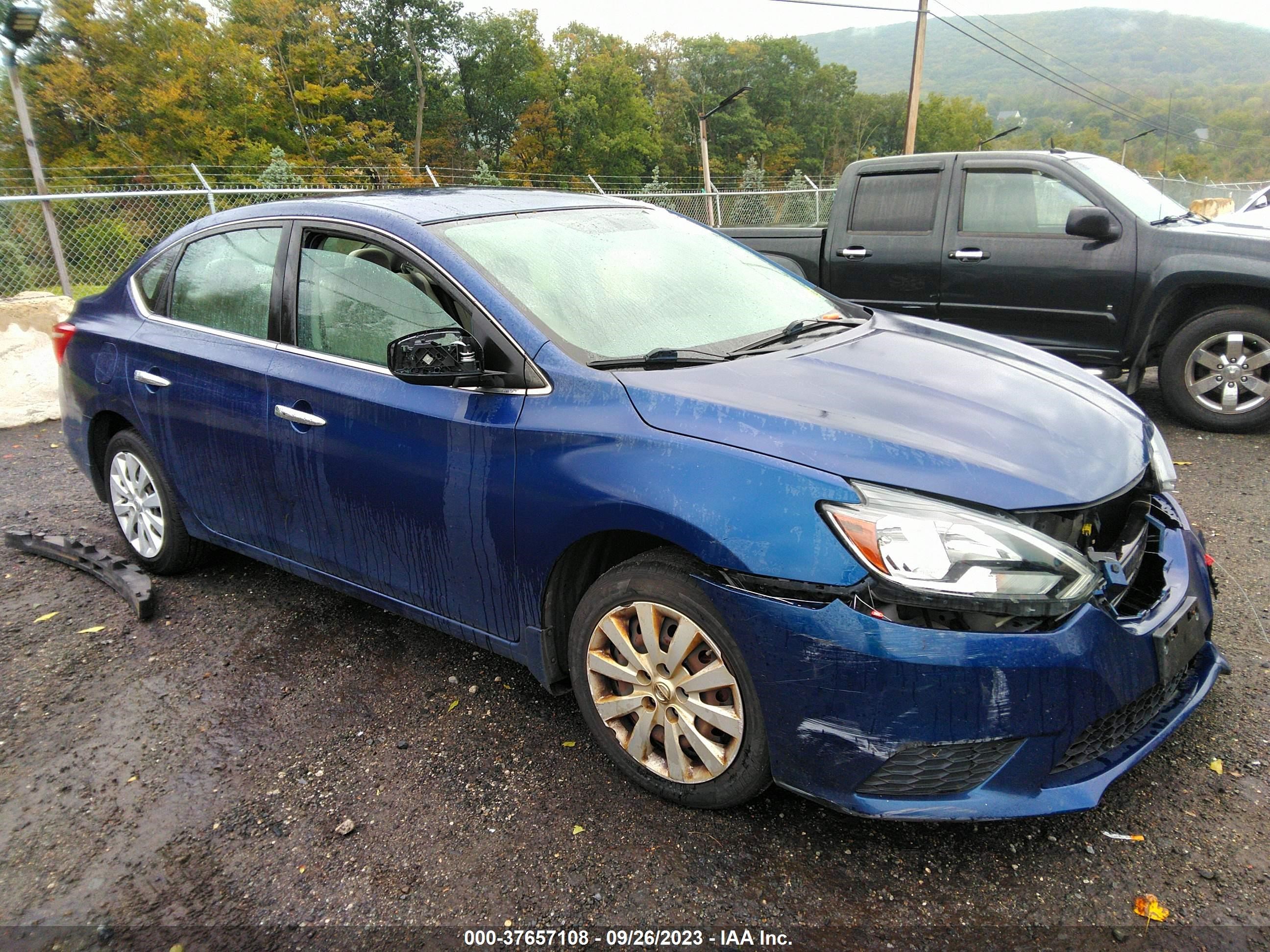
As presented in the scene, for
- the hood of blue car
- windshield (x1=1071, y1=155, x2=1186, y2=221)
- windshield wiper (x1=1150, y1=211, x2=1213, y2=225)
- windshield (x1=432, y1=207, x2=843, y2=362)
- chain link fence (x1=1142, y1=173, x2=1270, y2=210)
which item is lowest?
the hood of blue car

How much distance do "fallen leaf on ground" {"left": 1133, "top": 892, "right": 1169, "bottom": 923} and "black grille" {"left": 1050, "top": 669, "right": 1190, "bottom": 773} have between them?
0.33 m

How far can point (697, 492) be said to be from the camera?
230cm

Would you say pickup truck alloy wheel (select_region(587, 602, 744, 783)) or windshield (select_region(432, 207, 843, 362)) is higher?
windshield (select_region(432, 207, 843, 362))

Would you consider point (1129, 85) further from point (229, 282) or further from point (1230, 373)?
point (229, 282)

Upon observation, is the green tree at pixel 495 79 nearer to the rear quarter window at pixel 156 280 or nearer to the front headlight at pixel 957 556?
the rear quarter window at pixel 156 280

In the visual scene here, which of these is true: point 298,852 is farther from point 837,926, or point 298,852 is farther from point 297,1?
point 297,1

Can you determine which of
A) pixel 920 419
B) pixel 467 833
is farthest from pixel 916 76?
pixel 467 833

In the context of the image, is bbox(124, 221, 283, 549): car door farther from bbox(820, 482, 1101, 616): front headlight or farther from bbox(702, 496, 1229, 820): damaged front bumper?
bbox(820, 482, 1101, 616): front headlight

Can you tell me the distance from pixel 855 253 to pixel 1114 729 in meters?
5.30

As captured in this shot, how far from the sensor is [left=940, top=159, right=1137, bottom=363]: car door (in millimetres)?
6055

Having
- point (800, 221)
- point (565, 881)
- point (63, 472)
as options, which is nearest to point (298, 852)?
point (565, 881)

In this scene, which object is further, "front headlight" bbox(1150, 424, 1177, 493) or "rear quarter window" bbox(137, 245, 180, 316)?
"rear quarter window" bbox(137, 245, 180, 316)

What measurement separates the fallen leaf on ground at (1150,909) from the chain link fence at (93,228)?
7287 millimetres

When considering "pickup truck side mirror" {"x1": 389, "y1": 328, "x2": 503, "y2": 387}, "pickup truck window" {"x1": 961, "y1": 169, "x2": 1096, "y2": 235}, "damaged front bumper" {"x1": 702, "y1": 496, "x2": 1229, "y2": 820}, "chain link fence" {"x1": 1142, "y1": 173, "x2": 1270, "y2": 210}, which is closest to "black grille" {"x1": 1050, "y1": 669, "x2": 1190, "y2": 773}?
"damaged front bumper" {"x1": 702, "y1": 496, "x2": 1229, "y2": 820}
